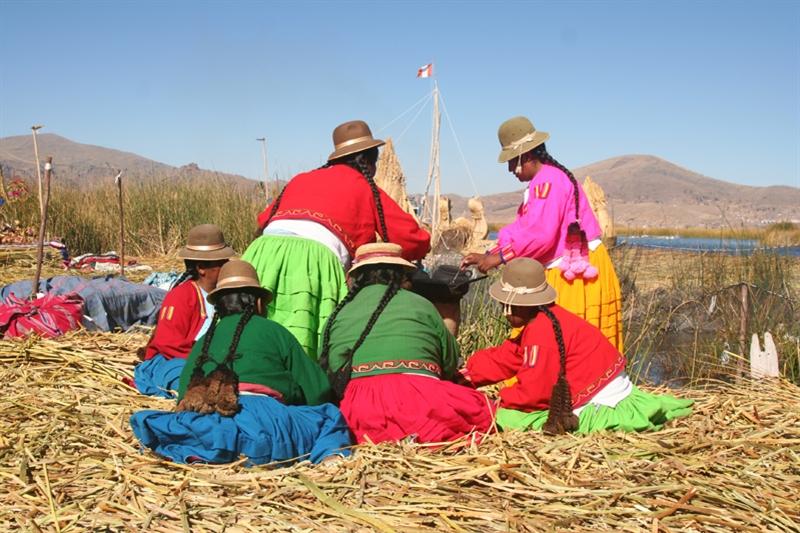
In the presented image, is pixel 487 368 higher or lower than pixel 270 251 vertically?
lower

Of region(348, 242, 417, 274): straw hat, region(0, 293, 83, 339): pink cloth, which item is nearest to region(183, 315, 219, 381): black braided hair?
region(348, 242, 417, 274): straw hat

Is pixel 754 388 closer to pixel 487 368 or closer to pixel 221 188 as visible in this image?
pixel 487 368

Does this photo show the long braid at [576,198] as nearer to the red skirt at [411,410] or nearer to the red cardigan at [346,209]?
the red cardigan at [346,209]

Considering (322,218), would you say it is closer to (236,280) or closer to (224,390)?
(236,280)

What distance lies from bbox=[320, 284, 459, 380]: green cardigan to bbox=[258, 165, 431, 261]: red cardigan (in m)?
0.62

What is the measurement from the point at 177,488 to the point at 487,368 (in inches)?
71.1

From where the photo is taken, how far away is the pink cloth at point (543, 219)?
15.0ft

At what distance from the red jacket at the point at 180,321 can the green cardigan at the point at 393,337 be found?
102 centimetres

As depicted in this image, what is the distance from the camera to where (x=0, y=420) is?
12.5ft

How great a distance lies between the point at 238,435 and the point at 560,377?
59.9 inches

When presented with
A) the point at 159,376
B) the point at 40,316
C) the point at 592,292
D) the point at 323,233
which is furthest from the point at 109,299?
the point at 592,292

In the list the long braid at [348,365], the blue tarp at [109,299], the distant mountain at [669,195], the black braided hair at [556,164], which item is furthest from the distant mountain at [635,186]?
the long braid at [348,365]

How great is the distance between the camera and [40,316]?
226 inches

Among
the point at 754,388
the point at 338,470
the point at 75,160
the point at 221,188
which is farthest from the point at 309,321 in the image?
the point at 75,160
